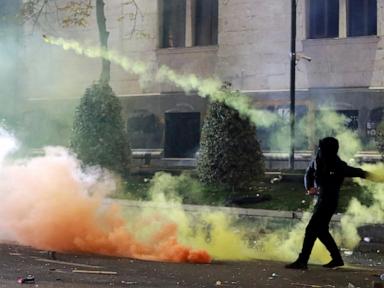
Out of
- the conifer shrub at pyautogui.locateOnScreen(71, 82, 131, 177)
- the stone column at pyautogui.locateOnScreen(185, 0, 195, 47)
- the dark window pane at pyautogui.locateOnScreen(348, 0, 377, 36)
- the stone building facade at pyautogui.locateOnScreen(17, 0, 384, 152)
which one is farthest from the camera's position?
the stone column at pyautogui.locateOnScreen(185, 0, 195, 47)

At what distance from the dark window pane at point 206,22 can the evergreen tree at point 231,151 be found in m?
7.80

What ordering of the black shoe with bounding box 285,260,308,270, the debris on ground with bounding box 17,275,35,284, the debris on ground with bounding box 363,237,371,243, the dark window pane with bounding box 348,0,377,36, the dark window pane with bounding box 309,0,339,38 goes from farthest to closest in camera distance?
the dark window pane with bounding box 309,0,339,38, the dark window pane with bounding box 348,0,377,36, the debris on ground with bounding box 363,237,371,243, the black shoe with bounding box 285,260,308,270, the debris on ground with bounding box 17,275,35,284

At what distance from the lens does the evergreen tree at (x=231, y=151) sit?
525 inches

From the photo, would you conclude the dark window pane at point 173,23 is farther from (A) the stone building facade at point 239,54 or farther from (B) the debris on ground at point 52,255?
(B) the debris on ground at point 52,255

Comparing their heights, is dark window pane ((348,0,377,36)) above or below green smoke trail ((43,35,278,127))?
above

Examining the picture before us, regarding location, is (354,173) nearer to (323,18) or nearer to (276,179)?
(276,179)

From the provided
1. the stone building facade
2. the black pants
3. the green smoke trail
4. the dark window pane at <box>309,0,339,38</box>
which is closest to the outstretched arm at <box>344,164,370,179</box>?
the black pants

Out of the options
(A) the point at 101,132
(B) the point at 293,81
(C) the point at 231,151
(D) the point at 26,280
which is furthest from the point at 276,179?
(D) the point at 26,280

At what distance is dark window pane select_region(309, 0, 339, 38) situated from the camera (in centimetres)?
1902

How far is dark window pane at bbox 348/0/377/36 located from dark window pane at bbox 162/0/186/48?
219 inches

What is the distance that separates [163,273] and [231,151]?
6.23 m

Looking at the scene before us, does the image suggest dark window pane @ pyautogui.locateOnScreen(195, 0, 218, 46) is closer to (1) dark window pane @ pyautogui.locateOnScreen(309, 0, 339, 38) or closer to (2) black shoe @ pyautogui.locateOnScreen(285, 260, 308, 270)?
(1) dark window pane @ pyautogui.locateOnScreen(309, 0, 339, 38)

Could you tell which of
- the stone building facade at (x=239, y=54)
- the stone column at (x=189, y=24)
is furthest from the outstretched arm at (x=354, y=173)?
the stone column at (x=189, y=24)

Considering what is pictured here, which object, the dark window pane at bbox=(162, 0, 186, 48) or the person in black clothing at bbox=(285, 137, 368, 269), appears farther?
the dark window pane at bbox=(162, 0, 186, 48)
